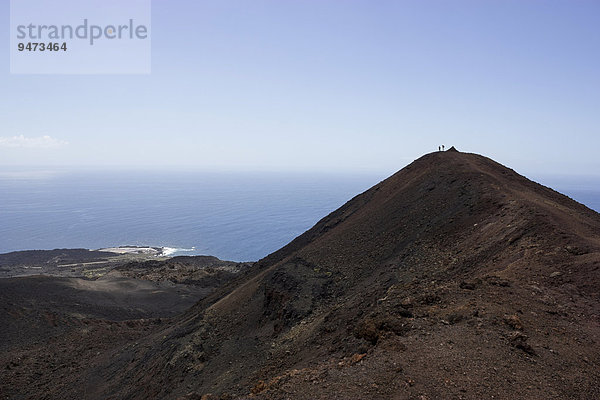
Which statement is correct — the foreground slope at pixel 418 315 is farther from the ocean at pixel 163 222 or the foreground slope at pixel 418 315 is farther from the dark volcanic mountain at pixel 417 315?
the ocean at pixel 163 222

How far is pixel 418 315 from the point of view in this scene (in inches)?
346

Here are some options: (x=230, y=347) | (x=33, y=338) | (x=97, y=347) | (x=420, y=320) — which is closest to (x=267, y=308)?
(x=230, y=347)

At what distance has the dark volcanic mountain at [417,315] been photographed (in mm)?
6777

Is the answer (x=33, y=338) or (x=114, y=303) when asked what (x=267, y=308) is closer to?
(x=33, y=338)

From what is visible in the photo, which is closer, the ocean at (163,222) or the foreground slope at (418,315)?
the foreground slope at (418,315)

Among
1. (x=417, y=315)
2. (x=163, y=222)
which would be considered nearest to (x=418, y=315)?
(x=417, y=315)

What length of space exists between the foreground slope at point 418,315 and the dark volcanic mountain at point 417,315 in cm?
4

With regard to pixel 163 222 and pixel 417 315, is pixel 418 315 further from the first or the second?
pixel 163 222

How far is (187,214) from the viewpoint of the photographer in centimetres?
13950

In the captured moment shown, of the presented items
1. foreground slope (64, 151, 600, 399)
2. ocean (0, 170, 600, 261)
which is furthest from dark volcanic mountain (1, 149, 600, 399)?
ocean (0, 170, 600, 261)

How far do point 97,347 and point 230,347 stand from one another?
14191 mm

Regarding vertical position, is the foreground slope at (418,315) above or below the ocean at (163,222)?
above

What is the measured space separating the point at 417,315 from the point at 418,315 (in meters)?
0.02

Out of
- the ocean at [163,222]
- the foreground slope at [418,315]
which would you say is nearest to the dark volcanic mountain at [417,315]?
the foreground slope at [418,315]
